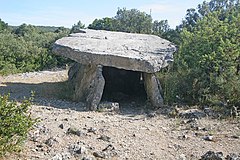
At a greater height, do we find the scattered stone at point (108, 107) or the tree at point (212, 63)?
the tree at point (212, 63)

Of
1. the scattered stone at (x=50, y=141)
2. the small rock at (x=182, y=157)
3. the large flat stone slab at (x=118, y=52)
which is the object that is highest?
the large flat stone slab at (x=118, y=52)

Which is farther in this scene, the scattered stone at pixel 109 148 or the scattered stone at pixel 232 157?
the scattered stone at pixel 109 148

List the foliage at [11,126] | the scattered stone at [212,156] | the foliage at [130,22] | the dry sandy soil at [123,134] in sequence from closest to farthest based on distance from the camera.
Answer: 1. the foliage at [11,126]
2. the scattered stone at [212,156]
3. the dry sandy soil at [123,134]
4. the foliage at [130,22]

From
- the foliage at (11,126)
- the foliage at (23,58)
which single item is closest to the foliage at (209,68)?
the foliage at (11,126)

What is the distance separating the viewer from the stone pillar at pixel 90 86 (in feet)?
26.8

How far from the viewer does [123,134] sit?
624cm

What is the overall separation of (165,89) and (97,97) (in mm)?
1699

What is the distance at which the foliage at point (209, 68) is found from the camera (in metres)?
7.98

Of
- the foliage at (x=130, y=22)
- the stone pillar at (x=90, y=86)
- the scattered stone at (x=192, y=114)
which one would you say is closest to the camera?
the scattered stone at (x=192, y=114)

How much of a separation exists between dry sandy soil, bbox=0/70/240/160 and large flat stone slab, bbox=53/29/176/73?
1096 millimetres

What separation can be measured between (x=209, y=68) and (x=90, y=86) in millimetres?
3039

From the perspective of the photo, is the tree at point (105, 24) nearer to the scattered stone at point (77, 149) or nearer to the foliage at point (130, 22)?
the foliage at point (130, 22)

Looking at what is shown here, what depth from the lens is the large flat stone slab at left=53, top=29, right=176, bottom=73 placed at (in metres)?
8.07

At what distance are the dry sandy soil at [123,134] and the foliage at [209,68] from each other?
0.79 m
